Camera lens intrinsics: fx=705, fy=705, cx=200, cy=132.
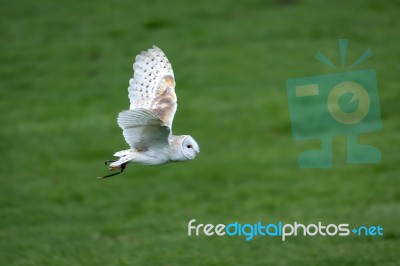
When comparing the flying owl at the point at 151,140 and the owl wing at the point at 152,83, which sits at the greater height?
the owl wing at the point at 152,83

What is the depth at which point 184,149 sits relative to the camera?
5.53m

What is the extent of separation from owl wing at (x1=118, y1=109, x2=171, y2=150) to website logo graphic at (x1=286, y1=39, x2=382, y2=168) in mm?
17358

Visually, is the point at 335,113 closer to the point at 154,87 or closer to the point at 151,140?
the point at 154,87

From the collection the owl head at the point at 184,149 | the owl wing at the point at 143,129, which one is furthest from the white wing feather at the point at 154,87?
the owl head at the point at 184,149

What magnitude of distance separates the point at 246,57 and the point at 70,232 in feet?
45.7

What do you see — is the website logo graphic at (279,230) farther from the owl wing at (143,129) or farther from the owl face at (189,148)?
the owl face at (189,148)

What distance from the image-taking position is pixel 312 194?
20.7 metres

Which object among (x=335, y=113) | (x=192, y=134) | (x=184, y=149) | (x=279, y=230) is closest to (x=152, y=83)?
(x=184, y=149)

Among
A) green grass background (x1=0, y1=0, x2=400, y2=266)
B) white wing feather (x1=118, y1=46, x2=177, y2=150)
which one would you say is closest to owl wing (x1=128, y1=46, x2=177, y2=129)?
white wing feather (x1=118, y1=46, x2=177, y2=150)

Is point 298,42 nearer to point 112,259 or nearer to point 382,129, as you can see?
point 382,129

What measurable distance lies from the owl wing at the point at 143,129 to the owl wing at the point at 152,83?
3.74 feet

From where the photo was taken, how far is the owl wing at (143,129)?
581 centimetres

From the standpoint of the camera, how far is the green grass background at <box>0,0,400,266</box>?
14875mm

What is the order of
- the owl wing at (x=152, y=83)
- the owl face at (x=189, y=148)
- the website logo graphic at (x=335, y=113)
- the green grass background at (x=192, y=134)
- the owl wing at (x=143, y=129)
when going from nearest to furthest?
the owl face at (x=189, y=148) < the owl wing at (x=143, y=129) < the owl wing at (x=152, y=83) < the green grass background at (x=192, y=134) < the website logo graphic at (x=335, y=113)
